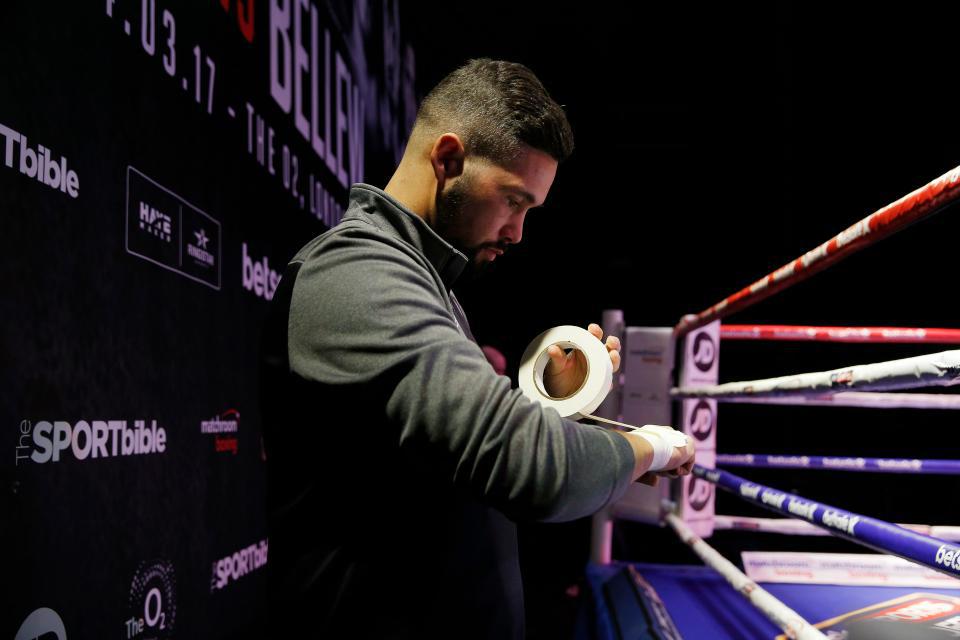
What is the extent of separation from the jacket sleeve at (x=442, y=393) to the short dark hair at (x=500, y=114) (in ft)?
0.90

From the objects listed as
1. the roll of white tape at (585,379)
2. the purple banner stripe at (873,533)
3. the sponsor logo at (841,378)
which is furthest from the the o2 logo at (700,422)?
the roll of white tape at (585,379)

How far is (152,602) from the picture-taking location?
4.39 ft

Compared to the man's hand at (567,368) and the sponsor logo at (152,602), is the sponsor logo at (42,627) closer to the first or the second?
the sponsor logo at (152,602)

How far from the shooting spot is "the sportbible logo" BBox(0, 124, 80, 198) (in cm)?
97

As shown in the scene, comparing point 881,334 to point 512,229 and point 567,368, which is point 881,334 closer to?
point 567,368

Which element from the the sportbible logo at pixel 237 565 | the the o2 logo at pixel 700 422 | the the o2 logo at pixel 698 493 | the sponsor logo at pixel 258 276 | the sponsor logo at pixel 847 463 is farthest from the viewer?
the the o2 logo at pixel 700 422

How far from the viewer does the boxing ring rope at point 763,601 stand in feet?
3.69

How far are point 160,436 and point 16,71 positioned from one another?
75cm

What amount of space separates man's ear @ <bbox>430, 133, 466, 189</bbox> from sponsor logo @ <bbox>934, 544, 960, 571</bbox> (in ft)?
2.45

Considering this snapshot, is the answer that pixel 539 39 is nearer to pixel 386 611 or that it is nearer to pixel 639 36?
pixel 639 36

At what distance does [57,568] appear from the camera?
1066mm

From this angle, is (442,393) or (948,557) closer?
(442,393)

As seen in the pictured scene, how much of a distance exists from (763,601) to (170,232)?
1.46 m

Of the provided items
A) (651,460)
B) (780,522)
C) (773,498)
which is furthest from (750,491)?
(780,522)
